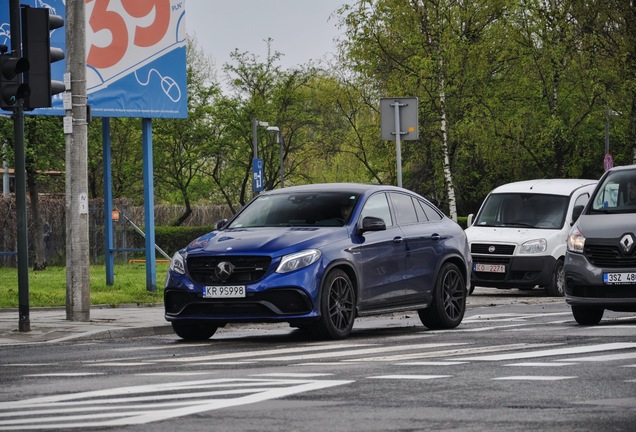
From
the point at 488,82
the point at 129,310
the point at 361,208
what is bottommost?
the point at 129,310

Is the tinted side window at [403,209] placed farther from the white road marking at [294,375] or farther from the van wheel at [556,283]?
the van wheel at [556,283]

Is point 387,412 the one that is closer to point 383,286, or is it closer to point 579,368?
point 579,368

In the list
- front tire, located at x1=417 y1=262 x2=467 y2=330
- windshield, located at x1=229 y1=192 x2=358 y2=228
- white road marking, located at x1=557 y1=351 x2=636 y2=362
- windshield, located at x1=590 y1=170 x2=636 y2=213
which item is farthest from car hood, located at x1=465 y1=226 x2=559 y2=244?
white road marking, located at x1=557 y1=351 x2=636 y2=362

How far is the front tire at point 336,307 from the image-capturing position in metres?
14.9

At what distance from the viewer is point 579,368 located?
11227 millimetres

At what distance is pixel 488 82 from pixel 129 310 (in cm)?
3040

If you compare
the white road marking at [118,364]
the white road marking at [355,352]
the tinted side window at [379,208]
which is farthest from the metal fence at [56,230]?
the white road marking at [118,364]

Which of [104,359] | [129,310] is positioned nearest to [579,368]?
[104,359]

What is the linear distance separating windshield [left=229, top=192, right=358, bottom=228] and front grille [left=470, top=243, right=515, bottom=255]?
9760mm

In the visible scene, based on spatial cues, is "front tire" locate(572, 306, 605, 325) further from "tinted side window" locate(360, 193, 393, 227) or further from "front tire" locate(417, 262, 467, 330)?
"tinted side window" locate(360, 193, 393, 227)

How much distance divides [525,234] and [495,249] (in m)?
0.58

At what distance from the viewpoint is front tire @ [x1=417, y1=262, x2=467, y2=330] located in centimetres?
1703

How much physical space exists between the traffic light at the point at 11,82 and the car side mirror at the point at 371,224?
13.7 feet

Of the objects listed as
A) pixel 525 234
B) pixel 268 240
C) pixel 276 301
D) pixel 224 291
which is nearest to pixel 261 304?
pixel 276 301
